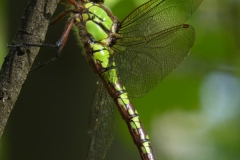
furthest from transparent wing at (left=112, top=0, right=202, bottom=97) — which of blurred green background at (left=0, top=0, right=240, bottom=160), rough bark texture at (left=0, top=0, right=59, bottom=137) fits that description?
rough bark texture at (left=0, top=0, right=59, bottom=137)

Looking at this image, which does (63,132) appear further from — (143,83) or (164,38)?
(164,38)

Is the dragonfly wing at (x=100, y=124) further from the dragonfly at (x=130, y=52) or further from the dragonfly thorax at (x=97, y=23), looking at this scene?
the dragonfly thorax at (x=97, y=23)

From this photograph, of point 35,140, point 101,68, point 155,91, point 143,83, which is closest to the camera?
point 101,68

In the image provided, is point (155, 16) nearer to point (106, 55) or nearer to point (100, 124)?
point (106, 55)

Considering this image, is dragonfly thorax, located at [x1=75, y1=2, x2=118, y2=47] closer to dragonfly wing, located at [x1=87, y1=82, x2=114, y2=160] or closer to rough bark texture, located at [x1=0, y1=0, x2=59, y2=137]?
dragonfly wing, located at [x1=87, y1=82, x2=114, y2=160]

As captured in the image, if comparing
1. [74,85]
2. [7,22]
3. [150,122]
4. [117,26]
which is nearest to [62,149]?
[74,85]

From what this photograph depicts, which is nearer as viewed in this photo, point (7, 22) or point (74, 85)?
point (7, 22)

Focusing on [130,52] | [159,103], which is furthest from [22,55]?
[159,103]
